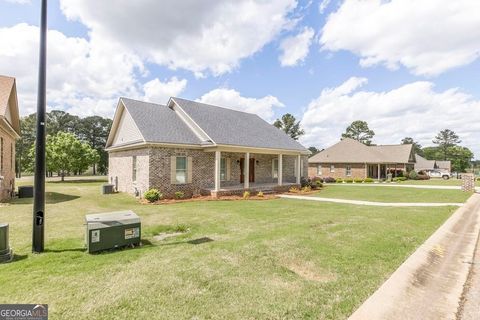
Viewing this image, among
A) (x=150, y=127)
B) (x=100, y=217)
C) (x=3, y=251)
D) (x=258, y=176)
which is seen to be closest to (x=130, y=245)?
(x=100, y=217)

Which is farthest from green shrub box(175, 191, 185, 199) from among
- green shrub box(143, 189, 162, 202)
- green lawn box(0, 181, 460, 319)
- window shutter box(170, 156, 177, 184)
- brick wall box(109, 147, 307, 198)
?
green lawn box(0, 181, 460, 319)

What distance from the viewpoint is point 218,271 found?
17.0 feet

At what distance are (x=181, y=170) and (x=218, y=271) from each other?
12513mm

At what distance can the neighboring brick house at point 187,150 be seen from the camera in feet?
54.0

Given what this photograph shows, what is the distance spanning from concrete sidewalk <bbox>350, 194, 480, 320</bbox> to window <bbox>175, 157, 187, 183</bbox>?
516 inches

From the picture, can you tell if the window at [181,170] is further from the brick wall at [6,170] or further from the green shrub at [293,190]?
the brick wall at [6,170]

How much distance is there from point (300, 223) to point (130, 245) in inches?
219

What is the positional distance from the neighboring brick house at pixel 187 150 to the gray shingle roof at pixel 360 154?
59.4 ft

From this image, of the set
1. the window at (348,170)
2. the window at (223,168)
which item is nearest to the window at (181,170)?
the window at (223,168)

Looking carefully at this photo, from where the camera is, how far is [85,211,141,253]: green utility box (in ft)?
19.9

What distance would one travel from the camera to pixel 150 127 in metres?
17.2

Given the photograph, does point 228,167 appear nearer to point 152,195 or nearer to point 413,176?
point 152,195

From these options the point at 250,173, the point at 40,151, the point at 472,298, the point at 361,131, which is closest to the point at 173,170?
the point at 250,173

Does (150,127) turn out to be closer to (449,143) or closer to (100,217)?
(100,217)
